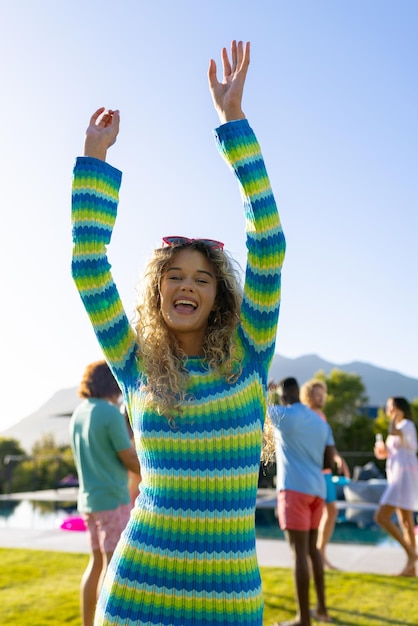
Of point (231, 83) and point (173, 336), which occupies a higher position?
point (231, 83)

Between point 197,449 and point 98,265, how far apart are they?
1.98 ft

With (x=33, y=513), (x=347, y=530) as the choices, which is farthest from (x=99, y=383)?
(x=33, y=513)

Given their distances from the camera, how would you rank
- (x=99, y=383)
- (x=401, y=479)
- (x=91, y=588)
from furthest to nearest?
1. (x=401, y=479)
2. (x=99, y=383)
3. (x=91, y=588)

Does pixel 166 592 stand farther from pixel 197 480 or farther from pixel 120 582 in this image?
pixel 197 480

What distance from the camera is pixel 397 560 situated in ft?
22.8

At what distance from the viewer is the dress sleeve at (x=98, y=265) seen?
6.22ft

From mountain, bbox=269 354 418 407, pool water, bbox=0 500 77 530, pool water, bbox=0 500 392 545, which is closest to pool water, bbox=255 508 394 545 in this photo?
pool water, bbox=0 500 392 545

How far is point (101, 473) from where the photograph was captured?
4086 mm

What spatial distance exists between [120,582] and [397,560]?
6.06 m

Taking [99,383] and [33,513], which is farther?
[33,513]

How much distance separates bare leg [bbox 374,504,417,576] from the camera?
20.9 feet

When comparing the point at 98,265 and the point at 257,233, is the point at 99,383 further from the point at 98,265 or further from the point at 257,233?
the point at 257,233

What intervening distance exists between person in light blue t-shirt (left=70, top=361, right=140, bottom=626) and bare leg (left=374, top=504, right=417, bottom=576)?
137 inches

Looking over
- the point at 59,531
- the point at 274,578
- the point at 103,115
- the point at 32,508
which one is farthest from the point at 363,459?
the point at 103,115
